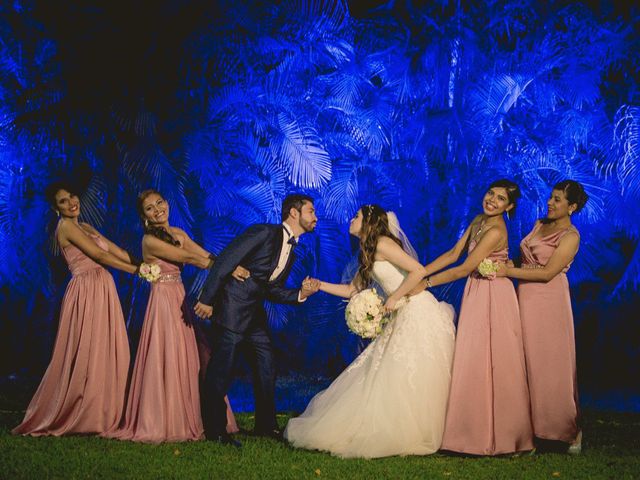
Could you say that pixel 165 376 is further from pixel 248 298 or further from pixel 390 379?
pixel 390 379

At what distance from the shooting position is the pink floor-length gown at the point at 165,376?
601 centimetres

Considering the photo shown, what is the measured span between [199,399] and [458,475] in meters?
2.11

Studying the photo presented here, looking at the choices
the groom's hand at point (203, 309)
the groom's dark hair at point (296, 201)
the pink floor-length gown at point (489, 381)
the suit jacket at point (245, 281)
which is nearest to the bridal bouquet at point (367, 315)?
the pink floor-length gown at point (489, 381)

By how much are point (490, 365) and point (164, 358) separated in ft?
7.88

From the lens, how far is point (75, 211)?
21.2 feet

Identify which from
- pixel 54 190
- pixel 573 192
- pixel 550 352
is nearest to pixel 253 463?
pixel 550 352

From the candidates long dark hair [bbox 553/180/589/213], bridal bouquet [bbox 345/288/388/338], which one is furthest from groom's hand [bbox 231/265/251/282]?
long dark hair [bbox 553/180/589/213]

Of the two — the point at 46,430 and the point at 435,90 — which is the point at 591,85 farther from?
the point at 46,430

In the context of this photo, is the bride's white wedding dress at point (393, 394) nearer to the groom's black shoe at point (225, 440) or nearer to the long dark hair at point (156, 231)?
the groom's black shoe at point (225, 440)

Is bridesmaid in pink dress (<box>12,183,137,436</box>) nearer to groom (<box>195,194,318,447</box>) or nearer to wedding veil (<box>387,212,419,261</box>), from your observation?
groom (<box>195,194,318,447</box>)

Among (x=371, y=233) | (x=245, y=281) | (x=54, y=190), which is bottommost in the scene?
(x=245, y=281)

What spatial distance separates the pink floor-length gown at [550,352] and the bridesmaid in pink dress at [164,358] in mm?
2385

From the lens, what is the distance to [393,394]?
→ 557cm

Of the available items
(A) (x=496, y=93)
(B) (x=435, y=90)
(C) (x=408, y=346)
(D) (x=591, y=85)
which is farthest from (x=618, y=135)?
(C) (x=408, y=346)
